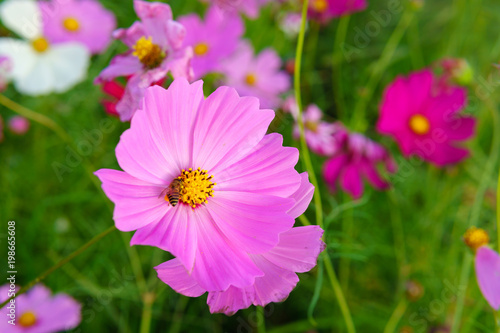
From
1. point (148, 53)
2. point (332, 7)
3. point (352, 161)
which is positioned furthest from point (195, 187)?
point (332, 7)

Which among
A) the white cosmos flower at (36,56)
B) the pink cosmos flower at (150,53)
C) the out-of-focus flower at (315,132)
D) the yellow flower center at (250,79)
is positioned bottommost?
the out-of-focus flower at (315,132)

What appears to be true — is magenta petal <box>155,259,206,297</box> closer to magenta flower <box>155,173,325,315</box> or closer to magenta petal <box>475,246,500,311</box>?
magenta flower <box>155,173,325,315</box>

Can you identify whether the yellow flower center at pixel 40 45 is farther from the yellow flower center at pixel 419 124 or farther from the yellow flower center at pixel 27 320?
the yellow flower center at pixel 419 124

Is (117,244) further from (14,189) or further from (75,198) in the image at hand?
(14,189)

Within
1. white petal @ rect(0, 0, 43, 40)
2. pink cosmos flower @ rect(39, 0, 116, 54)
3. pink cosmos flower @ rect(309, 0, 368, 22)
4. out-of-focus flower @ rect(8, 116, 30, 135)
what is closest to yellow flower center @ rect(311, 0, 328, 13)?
pink cosmos flower @ rect(309, 0, 368, 22)

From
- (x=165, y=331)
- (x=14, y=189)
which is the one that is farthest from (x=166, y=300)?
(x=14, y=189)

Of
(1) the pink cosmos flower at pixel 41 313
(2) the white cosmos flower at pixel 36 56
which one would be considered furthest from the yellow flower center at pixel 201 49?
(1) the pink cosmos flower at pixel 41 313
